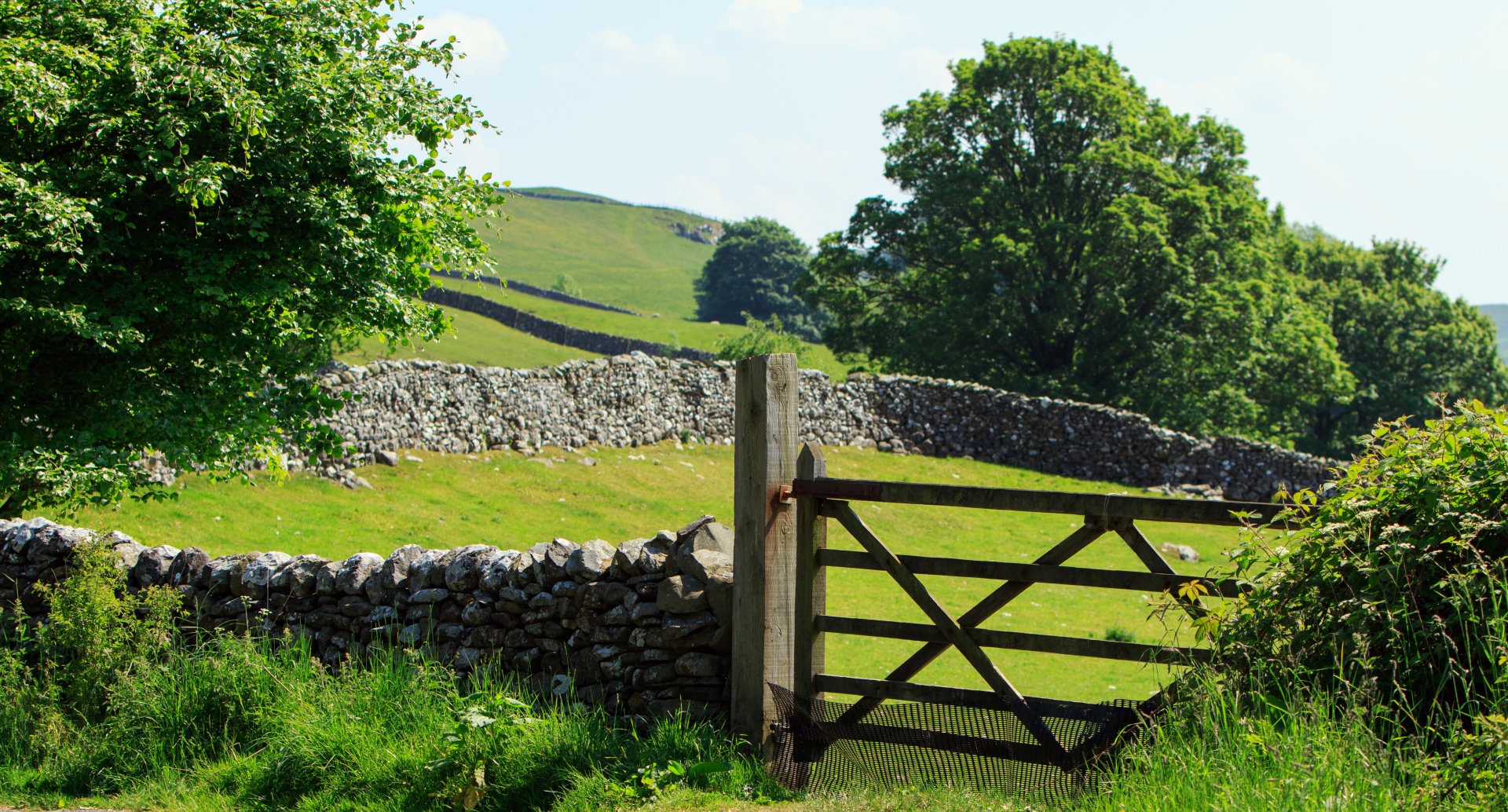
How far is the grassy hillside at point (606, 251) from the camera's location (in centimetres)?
8081

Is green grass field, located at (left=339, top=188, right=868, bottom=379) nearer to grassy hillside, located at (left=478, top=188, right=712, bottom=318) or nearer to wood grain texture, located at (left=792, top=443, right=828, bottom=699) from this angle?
grassy hillside, located at (left=478, top=188, right=712, bottom=318)

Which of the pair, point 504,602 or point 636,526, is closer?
point 504,602

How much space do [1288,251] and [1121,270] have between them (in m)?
11.0

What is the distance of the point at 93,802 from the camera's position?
17.4 feet

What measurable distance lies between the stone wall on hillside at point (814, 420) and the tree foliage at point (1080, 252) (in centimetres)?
424

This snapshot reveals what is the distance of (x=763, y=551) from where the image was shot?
16.7 feet

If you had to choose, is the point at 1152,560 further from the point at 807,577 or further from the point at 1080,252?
the point at 1080,252

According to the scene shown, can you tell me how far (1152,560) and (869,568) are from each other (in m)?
1.25

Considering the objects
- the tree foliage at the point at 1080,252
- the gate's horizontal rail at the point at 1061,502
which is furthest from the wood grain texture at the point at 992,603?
the tree foliage at the point at 1080,252

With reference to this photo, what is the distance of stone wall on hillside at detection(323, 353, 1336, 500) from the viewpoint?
17172 mm

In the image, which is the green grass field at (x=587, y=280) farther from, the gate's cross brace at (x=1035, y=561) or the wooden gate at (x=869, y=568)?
the gate's cross brace at (x=1035, y=561)

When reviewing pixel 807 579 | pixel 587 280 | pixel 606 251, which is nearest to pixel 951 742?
pixel 807 579

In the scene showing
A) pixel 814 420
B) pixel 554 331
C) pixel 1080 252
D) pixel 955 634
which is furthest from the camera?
pixel 554 331

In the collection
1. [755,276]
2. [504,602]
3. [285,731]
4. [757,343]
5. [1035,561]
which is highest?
[755,276]
